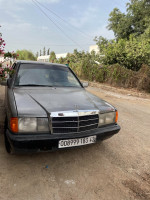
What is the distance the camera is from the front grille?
2045 millimetres

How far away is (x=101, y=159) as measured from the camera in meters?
2.63

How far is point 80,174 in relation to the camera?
2.22m

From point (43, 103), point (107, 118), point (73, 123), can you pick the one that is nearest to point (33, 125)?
point (43, 103)

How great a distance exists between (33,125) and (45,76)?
5.11 feet

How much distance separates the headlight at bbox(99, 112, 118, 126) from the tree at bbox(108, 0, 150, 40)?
1698cm

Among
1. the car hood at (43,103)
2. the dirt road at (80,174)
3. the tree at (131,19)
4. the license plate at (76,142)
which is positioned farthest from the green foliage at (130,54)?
the license plate at (76,142)

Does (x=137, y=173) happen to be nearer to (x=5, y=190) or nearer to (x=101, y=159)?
(x=101, y=159)

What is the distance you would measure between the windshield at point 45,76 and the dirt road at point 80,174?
1252 mm

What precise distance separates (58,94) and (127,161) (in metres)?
1.64

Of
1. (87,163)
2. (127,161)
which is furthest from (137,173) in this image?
(87,163)

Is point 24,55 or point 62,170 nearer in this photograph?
point 62,170

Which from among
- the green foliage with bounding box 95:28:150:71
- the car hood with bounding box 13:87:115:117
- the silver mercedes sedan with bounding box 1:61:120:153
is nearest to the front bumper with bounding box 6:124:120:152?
the silver mercedes sedan with bounding box 1:61:120:153

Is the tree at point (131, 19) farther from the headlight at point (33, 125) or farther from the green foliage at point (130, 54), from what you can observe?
the headlight at point (33, 125)

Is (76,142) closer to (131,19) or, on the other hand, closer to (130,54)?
(130,54)
